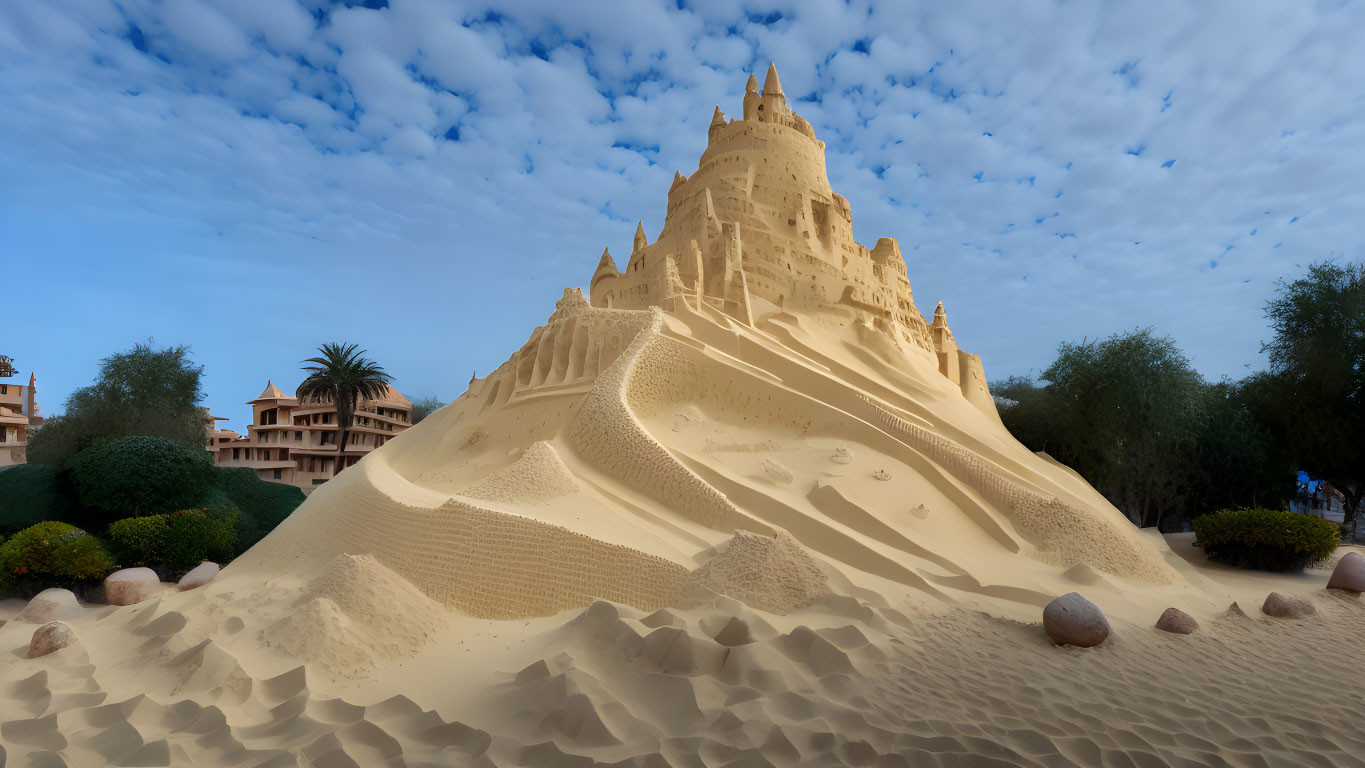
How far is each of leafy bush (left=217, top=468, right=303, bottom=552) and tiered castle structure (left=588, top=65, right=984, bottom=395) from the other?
29.1 feet

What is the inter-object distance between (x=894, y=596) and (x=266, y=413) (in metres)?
31.2

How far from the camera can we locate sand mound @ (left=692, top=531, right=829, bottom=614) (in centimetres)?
693

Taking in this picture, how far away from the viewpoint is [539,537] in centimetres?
778

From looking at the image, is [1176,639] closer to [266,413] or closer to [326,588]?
[326,588]

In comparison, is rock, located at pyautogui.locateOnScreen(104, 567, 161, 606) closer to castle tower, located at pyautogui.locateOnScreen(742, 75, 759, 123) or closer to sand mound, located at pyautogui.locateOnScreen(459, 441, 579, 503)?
sand mound, located at pyautogui.locateOnScreen(459, 441, 579, 503)

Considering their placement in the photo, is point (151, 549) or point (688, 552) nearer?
point (688, 552)

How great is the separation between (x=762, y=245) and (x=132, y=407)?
1780 cm

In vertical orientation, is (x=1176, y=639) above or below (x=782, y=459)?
below

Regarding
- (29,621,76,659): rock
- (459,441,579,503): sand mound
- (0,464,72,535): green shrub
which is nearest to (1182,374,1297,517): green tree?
(459,441,579,503): sand mound

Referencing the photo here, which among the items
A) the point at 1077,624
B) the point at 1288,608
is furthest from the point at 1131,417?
the point at 1077,624

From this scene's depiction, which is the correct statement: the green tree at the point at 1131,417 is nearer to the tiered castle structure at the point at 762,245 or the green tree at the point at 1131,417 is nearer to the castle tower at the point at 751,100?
the tiered castle structure at the point at 762,245

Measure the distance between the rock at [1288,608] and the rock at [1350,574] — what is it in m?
1.84

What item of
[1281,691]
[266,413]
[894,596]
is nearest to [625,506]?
[894,596]

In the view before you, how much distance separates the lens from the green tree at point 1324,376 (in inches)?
621
